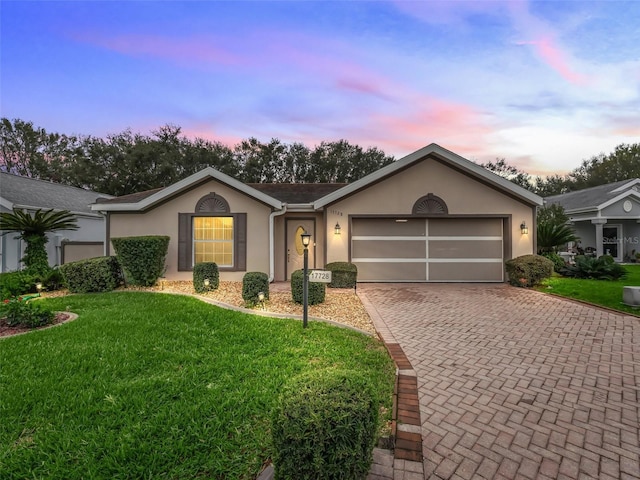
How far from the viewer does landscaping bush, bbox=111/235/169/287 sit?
816cm

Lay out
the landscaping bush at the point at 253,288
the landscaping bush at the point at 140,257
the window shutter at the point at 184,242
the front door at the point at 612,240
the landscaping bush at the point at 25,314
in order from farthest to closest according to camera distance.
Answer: the front door at the point at 612,240 → the window shutter at the point at 184,242 → the landscaping bush at the point at 140,257 → the landscaping bush at the point at 253,288 → the landscaping bush at the point at 25,314

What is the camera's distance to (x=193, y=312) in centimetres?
573

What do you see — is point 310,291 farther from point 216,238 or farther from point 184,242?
point 184,242

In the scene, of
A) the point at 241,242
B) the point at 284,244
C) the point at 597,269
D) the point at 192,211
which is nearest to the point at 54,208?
Answer: the point at 192,211

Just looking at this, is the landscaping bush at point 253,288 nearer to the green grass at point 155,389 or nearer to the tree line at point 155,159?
the green grass at point 155,389

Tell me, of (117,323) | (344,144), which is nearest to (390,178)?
(117,323)

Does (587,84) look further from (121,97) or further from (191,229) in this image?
(121,97)

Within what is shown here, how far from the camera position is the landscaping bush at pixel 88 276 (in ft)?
25.5

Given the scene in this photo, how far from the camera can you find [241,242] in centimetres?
990

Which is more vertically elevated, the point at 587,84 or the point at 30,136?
the point at 30,136

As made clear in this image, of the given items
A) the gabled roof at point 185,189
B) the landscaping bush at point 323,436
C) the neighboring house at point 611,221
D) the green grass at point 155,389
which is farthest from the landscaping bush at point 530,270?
the neighboring house at point 611,221

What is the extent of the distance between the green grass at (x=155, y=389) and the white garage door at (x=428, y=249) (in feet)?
19.1

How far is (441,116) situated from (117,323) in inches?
502

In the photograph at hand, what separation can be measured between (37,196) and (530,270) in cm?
2031
